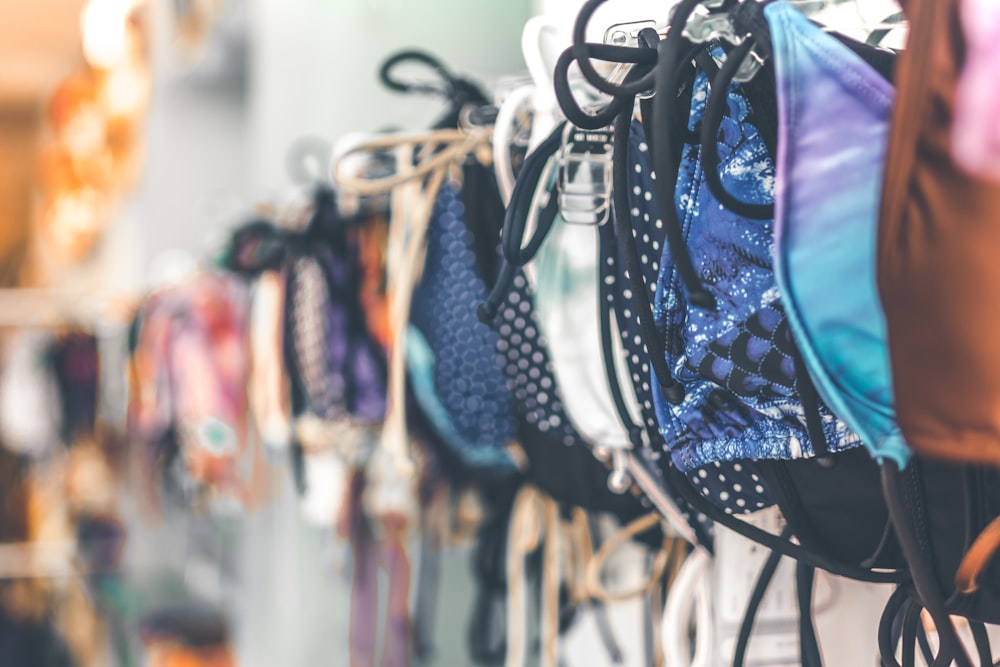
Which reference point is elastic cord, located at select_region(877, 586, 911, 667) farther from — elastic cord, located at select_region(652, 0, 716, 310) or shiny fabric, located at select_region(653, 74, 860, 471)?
elastic cord, located at select_region(652, 0, 716, 310)

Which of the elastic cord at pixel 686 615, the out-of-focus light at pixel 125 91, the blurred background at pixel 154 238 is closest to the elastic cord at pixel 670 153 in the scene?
the elastic cord at pixel 686 615

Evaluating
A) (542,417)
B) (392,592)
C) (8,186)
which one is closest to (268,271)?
(392,592)

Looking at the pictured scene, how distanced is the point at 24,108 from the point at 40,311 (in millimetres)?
1565

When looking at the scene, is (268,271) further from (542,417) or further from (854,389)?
(854,389)

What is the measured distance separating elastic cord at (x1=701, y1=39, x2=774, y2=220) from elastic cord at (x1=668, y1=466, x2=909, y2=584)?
0.68 feet

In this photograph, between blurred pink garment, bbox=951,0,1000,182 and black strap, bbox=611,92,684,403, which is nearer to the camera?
blurred pink garment, bbox=951,0,1000,182

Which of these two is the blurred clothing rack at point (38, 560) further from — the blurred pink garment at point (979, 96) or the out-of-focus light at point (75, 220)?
the blurred pink garment at point (979, 96)

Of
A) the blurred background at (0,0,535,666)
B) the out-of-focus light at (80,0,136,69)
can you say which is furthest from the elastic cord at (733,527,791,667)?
the out-of-focus light at (80,0,136,69)

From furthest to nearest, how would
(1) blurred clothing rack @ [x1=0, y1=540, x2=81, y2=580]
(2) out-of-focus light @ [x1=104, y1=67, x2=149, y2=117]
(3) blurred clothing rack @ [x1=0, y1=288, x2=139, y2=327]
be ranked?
(1) blurred clothing rack @ [x1=0, y1=540, x2=81, y2=580] → (2) out-of-focus light @ [x1=104, y1=67, x2=149, y2=117] → (3) blurred clothing rack @ [x1=0, y1=288, x2=139, y2=327]

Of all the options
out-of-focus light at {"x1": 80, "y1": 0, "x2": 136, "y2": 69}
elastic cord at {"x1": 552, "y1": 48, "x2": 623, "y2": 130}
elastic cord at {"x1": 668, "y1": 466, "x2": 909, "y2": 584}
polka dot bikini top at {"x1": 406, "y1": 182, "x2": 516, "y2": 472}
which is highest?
out-of-focus light at {"x1": 80, "y1": 0, "x2": 136, "y2": 69}

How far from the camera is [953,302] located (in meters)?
0.39

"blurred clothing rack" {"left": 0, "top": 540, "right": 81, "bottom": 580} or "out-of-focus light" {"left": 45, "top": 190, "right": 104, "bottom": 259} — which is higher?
"out-of-focus light" {"left": 45, "top": 190, "right": 104, "bottom": 259}

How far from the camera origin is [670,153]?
0.52m

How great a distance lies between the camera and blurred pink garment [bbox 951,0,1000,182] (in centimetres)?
36
